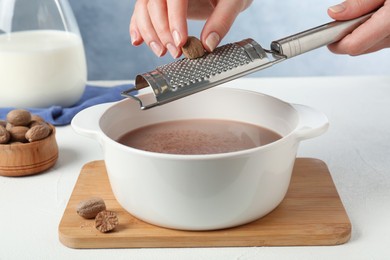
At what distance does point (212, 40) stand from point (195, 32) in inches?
87.6

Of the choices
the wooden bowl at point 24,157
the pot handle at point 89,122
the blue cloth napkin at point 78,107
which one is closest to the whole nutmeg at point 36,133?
the wooden bowl at point 24,157

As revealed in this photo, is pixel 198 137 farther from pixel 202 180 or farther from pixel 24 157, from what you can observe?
pixel 24 157

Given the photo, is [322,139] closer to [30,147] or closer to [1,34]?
[30,147]

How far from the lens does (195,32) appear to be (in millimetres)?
3227

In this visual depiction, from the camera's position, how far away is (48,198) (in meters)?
1.08

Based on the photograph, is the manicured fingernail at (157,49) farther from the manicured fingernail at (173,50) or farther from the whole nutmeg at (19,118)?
the whole nutmeg at (19,118)

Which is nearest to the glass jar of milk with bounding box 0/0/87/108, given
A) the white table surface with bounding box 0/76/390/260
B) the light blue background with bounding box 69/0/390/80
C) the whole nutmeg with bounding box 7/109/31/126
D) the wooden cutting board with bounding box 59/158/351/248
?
the white table surface with bounding box 0/76/390/260

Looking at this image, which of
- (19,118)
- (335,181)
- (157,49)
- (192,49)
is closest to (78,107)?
(19,118)

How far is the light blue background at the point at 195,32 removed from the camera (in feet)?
10.4

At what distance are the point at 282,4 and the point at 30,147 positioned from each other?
90.5 inches

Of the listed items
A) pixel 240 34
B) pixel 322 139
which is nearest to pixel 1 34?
pixel 322 139

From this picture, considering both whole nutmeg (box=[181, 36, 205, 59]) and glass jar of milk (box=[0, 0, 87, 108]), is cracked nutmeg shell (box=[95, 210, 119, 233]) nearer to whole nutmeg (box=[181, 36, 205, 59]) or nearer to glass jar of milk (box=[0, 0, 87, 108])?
whole nutmeg (box=[181, 36, 205, 59])

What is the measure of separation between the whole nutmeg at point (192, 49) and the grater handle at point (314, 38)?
0.12 m

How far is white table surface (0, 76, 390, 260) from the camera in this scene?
90 cm
